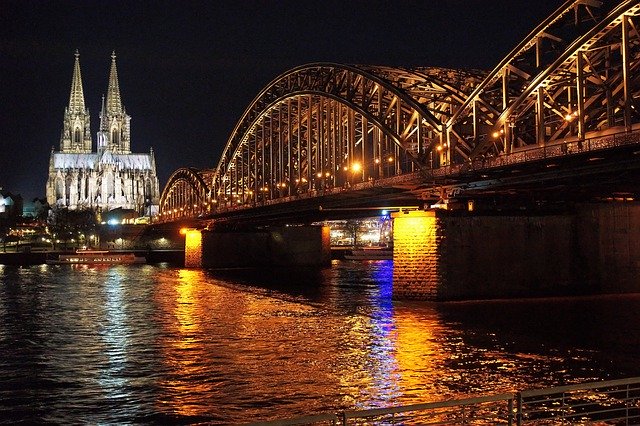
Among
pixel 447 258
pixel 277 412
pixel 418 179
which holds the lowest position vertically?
pixel 277 412

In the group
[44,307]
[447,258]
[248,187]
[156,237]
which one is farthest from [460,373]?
[156,237]

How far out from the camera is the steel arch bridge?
41.3m

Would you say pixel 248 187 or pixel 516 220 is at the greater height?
pixel 248 187

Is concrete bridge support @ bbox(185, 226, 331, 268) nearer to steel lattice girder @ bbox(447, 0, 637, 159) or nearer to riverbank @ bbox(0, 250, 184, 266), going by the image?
riverbank @ bbox(0, 250, 184, 266)

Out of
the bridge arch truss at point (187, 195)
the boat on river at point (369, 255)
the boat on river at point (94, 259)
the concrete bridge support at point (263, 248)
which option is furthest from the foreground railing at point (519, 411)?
the boat on river at point (369, 255)

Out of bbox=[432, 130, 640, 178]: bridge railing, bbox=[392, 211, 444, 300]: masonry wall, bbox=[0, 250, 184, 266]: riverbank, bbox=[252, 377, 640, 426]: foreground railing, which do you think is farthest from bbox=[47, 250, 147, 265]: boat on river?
bbox=[252, 377, 640, 426]: foreground railing

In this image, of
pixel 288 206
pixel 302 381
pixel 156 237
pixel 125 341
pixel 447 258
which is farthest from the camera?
pixel 156 237

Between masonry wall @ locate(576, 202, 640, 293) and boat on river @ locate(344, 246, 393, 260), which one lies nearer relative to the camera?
masonry wall @ locate(576, 202, 640, 293)

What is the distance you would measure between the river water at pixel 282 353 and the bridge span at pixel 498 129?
22.5ft

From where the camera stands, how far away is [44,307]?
5425 cm

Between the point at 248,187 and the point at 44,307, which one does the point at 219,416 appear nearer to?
the point at 44,307

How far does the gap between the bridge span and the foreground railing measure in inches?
658

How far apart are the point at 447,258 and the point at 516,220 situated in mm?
5210

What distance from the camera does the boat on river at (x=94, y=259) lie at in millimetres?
132250
